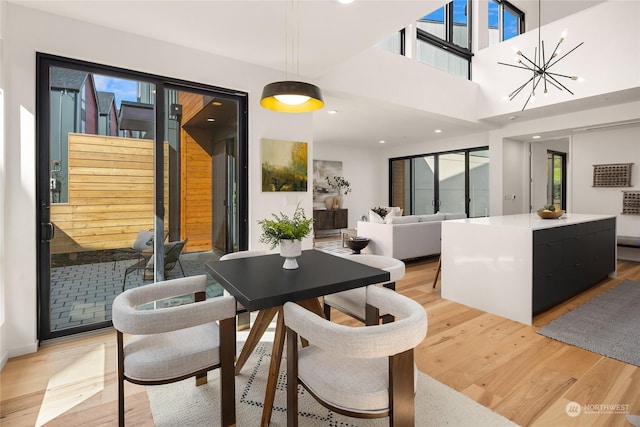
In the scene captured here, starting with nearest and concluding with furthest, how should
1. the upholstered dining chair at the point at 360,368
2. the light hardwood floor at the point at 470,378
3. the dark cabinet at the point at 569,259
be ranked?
the upholstered dining chair at the point at 360,368 < the light hardwood floor at the point at 470,378 < the dark cabinet at the point at 569,259

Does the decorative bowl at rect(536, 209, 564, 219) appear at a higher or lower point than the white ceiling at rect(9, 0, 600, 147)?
lower

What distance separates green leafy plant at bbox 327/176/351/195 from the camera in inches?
362

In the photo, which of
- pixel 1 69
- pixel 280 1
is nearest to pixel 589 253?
pixel 280 1

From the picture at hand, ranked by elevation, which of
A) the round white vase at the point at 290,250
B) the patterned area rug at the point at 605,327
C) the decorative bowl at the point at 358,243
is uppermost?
the round white vase at the point at 290,250

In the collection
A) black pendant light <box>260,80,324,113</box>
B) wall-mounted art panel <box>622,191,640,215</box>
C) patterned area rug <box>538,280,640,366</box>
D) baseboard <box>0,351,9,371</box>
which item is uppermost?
black pendant light <box>260,80,324,113</box>

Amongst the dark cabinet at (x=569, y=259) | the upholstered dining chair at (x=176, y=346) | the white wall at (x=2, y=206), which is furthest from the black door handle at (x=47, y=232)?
the dark cabinet at (x=569, y=259)

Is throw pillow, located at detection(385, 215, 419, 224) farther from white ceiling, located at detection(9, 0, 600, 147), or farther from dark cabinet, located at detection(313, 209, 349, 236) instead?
dark cabinet, located at detection(313, 209, 349, 236)

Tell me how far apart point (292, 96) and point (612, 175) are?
6.93m

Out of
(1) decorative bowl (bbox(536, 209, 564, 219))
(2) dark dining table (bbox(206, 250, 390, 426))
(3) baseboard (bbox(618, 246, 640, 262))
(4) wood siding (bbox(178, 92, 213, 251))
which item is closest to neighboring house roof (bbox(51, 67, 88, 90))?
(4) wood siding (bbox(178, 92, 213, 251))

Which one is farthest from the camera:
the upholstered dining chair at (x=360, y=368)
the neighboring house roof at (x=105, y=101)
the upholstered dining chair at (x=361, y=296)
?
the neighboring house roof at (x=105, y=101)

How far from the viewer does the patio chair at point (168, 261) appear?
10.4ft

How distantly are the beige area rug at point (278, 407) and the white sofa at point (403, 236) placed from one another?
3.20 metres

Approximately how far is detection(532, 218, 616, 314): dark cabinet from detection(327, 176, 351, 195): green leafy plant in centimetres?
609

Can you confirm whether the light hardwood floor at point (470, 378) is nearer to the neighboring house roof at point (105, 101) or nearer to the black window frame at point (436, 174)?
the neighboring house roof at point (105, 101)
